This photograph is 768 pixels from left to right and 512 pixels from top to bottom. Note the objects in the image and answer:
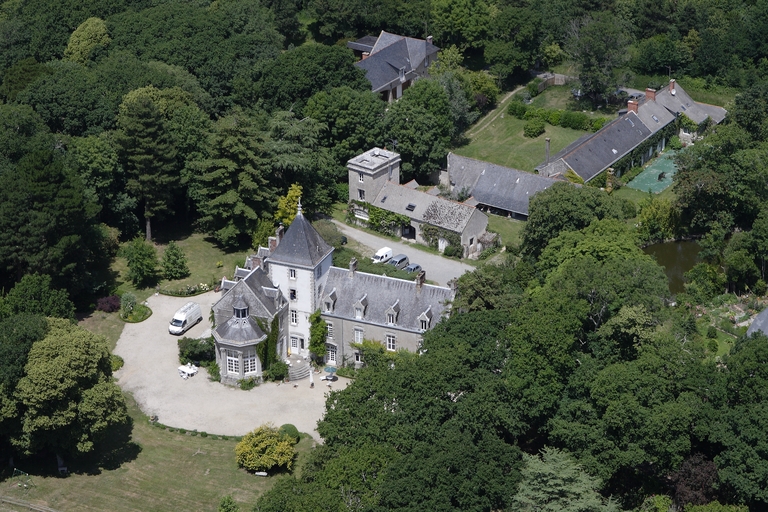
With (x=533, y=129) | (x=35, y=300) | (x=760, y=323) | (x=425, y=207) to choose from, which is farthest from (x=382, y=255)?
(x=533, y=129)

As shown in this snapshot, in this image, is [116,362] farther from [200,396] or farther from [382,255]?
[382,255]

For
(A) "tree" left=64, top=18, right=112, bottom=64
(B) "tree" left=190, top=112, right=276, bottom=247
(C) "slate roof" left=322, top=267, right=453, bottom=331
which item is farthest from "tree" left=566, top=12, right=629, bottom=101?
(C) "slate roof" left=322, top=267, right=453, bottom=331

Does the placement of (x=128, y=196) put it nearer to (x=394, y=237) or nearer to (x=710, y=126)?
(x=394, y=237)

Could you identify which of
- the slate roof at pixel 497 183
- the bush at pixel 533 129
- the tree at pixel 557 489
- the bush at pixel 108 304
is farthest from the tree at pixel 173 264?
the bush at pixel 533 129

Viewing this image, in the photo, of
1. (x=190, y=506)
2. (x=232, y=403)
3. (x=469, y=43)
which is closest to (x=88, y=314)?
(x=232, y=403)

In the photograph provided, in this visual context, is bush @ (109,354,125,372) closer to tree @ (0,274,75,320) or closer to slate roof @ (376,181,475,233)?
tree @ (0,274,75,320)
